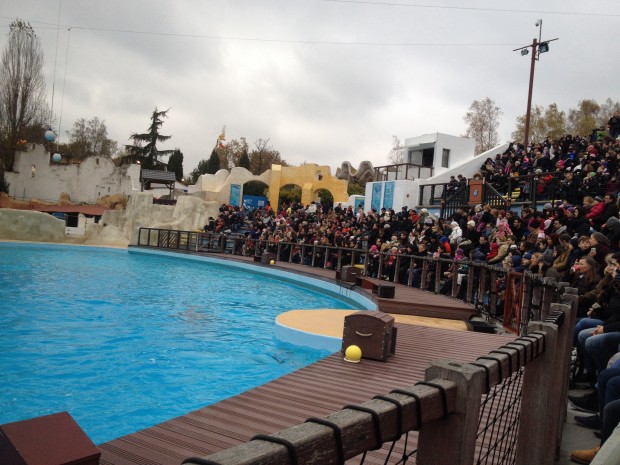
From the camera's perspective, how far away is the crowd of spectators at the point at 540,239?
5.47 m

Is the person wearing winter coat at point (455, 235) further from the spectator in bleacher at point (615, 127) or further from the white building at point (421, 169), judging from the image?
the white building at point (421, 169)

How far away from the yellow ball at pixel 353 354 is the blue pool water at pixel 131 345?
2.09m

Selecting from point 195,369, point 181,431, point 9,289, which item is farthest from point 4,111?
point 181,431

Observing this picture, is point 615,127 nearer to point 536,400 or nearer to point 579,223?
point 579,223

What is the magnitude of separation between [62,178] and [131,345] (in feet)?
130

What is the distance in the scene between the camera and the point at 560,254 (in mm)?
9336

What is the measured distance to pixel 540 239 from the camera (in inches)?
414

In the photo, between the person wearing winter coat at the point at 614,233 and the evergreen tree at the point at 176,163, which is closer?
the person wearing winter coat at the point at 614,233

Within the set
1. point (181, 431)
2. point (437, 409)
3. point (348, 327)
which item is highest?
point (437, 409)

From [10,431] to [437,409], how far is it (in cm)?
172

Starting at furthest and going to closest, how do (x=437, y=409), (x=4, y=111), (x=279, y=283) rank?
(x=4, y=111)
(x=279, y=283)
(x=437, y=409)

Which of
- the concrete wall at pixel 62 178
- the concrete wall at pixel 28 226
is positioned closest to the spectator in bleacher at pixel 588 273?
the concrete wall at pixel 28 226

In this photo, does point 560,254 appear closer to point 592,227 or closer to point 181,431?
point 592,227

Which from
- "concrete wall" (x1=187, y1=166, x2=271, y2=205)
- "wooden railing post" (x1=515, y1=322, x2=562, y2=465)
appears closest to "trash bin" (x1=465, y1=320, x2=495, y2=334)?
"wooden railing post" (x1=515, y1=322, x2=562, y2=465)
